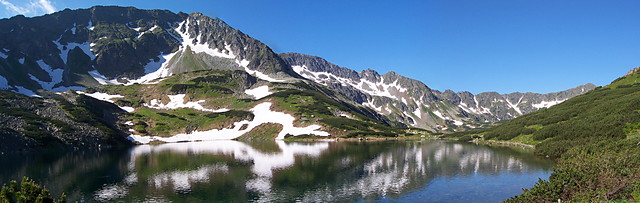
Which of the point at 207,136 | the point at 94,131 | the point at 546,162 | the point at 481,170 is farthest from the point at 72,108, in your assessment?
the point at 546,162

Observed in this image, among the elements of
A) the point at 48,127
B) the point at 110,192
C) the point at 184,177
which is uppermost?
the point at 48,127

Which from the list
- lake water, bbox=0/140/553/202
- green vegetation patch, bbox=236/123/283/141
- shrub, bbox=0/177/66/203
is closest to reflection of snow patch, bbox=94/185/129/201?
lake water, bbox=0/140/553/202

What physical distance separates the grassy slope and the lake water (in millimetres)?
9130

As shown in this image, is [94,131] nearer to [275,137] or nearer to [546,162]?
[275,137]

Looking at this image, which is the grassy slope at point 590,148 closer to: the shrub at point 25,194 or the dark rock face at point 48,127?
the shrub at point 25,194

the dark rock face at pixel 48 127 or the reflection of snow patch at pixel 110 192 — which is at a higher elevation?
the dark rock face at pixel 48 127

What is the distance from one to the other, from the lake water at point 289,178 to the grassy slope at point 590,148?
9.13 metres

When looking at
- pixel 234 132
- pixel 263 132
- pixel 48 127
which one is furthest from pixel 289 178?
pixel 234 132

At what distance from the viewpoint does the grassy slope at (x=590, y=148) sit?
30.6 metres

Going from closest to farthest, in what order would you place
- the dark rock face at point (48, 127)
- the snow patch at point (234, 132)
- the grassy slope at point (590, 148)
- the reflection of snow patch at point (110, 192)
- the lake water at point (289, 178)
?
the grassy slope at point (590, 148)
the lake water at point (289, 178)
the reflection of snow patch at point (110, 192)
the dark rock face at point (48, 127)
the snow patch at point (234, 132)

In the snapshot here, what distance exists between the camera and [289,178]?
61281mm

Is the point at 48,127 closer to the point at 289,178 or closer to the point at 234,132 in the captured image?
the point at 234,132

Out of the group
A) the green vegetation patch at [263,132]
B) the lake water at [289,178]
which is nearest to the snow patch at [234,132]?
the green vegetation patch at [263,132]

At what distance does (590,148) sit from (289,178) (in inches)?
2065
